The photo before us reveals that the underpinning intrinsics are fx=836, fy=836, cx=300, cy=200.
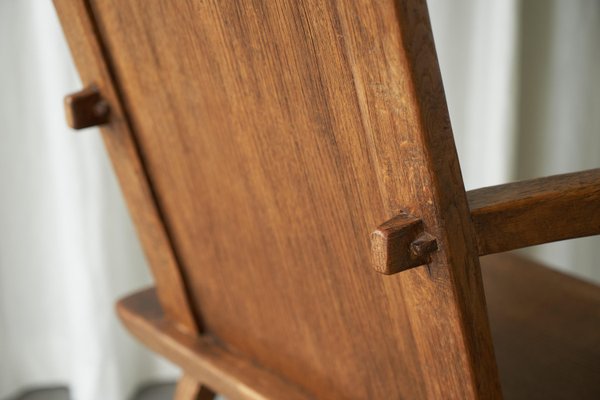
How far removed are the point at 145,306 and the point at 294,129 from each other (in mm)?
533

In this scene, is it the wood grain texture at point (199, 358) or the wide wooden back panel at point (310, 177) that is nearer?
the wide wooden back panel at point (310, 177)

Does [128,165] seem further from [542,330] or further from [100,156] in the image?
[100,156]

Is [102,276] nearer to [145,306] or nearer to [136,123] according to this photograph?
[145,306]

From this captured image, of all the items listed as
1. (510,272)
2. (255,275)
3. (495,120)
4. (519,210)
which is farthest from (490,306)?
(495,120)

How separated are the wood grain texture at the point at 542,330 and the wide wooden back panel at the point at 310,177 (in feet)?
0.78

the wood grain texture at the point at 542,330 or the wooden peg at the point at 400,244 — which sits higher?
the wooden peg at the point at 400,244

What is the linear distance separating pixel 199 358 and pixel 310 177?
14.8 inches

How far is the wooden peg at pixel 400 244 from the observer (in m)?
0.54

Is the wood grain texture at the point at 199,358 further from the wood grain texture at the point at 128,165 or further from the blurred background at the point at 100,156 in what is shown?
the blurred background at the point at 100,156

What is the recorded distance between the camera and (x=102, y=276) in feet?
6.07

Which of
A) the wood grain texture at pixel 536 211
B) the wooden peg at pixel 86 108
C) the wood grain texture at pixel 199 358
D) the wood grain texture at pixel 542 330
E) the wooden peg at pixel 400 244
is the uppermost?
the wooden peg at pixel 86 108

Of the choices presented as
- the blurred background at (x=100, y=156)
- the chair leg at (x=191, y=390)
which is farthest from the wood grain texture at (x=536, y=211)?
the blurred background at (x=100, y=156)

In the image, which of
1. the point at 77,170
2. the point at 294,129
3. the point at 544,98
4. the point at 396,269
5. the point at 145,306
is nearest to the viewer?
the point at 396,269

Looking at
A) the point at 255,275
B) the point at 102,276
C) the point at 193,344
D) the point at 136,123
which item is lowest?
the point at 102,276
